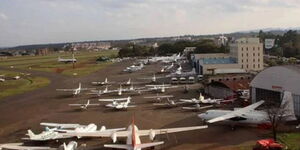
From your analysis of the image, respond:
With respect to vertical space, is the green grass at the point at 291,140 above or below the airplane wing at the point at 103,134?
below

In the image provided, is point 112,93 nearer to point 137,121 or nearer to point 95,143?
point 137,121

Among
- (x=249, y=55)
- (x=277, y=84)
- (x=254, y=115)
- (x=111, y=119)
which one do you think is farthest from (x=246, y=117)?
(x=249, y=55)

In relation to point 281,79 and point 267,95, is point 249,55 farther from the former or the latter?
point 281,79

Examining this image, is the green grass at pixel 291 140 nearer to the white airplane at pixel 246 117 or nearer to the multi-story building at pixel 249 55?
the white airplane at pixel 246 117

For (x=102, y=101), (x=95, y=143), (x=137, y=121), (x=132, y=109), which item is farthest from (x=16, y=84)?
(x=95, y=143)

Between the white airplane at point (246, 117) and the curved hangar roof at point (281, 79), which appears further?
the curved hangar roof at point (281, 79)

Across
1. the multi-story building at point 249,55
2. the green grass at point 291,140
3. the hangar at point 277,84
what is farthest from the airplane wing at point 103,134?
the multi-story building at point 249,55

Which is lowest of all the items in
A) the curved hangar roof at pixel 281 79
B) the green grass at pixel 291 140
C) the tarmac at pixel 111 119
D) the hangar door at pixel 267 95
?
the tarmac at pixel 111 119
